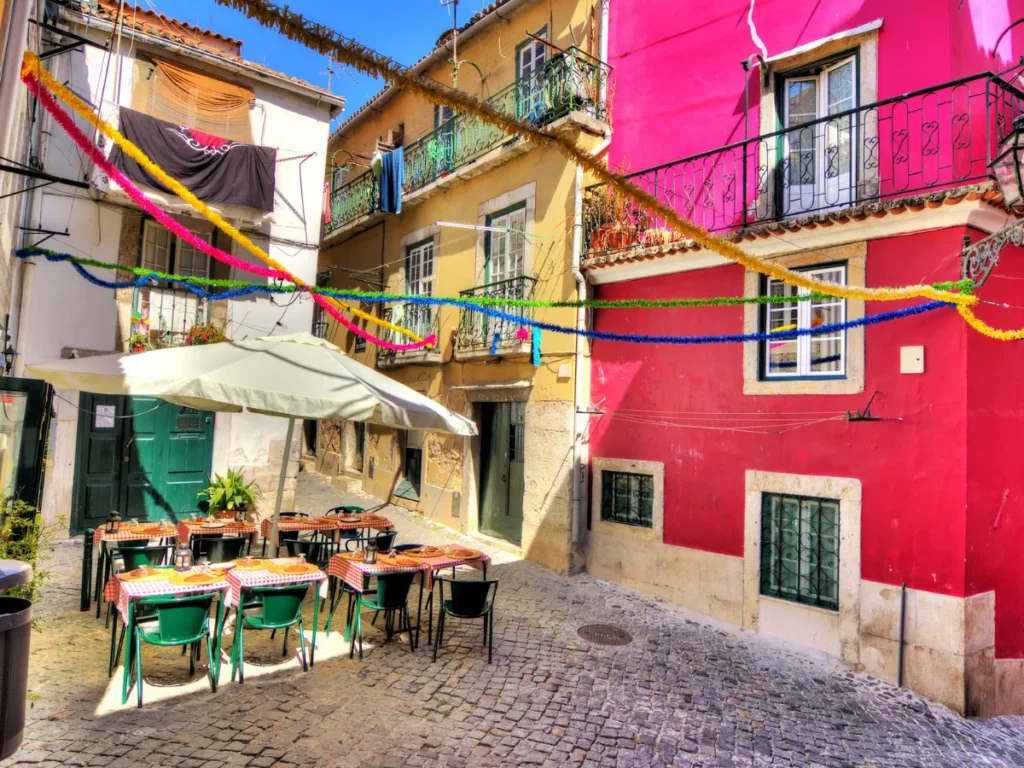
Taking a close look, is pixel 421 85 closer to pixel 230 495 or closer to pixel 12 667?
pixel 12 667

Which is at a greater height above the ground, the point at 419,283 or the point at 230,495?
the point at 419,283

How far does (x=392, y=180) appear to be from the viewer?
12.8m

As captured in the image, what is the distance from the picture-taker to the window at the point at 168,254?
1057cm

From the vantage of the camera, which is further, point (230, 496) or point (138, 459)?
point (138, 459)

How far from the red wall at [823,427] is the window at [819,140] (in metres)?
Result: 1.02

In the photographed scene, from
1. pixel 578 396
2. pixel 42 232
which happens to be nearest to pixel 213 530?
pixel 578 396

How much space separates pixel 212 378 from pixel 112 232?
6232mm

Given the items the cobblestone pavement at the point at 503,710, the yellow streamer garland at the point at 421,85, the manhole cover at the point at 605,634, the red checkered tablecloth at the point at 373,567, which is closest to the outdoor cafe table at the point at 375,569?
the red checkered tablecloth at the point at 373,567

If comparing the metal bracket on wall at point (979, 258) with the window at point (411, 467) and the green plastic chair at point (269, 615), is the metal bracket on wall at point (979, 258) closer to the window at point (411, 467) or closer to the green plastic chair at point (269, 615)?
the green plastic chair at point (269, 615)

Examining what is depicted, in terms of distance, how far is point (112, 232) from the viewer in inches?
400

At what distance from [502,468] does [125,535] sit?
606 centimetres

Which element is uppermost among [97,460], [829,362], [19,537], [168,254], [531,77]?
[531,77]

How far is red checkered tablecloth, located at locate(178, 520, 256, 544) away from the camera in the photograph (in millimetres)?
6996

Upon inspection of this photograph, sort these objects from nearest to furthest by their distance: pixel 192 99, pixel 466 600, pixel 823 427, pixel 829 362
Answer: pixel 466 600, pixel 823 427, pixel 829 362, pixel 192 99
